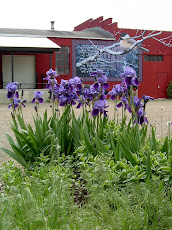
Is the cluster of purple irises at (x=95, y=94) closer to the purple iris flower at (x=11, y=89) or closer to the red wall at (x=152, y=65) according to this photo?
the purple iris flower at (x=11, y=89)

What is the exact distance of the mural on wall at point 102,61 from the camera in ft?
64.5

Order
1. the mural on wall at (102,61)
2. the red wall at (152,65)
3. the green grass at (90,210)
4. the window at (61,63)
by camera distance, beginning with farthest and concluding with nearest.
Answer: the red wall at (152,65) < the mural on wall at (102,61) < the window at (61,63) < the green grass at (90,210)

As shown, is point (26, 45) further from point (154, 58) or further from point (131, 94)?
point (131, 94)

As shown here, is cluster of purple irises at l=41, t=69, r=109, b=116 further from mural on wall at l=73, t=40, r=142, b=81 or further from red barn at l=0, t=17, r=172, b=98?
mural on wall at l=73, t=40, r=142, b=81

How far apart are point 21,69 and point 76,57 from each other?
322cm

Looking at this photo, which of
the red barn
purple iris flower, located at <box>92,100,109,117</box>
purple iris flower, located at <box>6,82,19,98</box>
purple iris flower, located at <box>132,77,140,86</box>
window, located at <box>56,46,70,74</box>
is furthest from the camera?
window, located at <box>56,46,70,74</box>

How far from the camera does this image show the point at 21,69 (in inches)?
735

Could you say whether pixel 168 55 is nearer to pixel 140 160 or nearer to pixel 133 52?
pixel 133 52

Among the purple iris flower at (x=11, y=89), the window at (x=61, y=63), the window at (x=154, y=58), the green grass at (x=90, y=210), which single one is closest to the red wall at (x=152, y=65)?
the window at (x=154, y=58)

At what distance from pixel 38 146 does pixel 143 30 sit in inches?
740

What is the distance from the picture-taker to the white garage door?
18438 millimetres

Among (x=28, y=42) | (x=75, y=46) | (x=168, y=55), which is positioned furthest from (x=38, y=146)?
(x=168, y=55)

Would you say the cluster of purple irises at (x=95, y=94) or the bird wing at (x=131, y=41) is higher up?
the bird wing at (x=131, y=41)

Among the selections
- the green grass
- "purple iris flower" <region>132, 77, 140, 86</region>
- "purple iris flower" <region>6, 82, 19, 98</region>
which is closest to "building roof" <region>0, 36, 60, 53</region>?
"purple iris flower" <region>6, 82, 19, 98</region>
